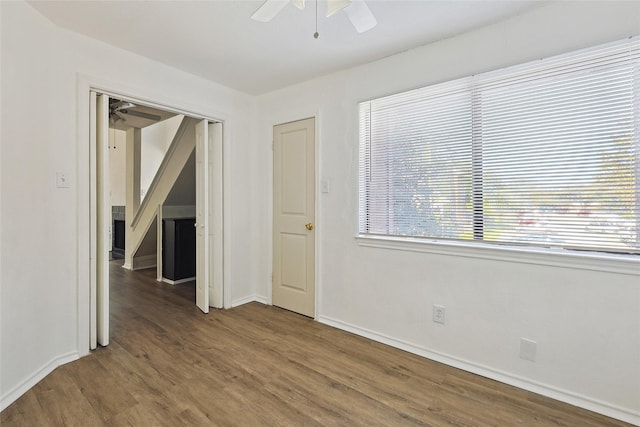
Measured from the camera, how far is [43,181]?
214 centimetres

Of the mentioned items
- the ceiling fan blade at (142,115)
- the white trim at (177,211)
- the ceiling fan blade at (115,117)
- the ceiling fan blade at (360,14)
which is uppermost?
the ceiling fan blade at (142,115)

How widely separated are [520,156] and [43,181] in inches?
126

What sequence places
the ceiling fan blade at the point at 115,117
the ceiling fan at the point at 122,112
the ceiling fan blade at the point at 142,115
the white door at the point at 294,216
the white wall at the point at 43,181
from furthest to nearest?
the ceiling fan blade at the point at 142,115
the ceiling fan blade at the point at 115,117
the ceiling fan at the point at 122,112
the white door at the point at 294,216
the white wall at the point at 43,181

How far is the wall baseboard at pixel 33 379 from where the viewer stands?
183 centimetres

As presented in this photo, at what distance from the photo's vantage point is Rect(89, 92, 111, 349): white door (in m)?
2.47

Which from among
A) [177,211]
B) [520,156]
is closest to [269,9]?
[520,156]

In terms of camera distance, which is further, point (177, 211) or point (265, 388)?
point (177, 211)

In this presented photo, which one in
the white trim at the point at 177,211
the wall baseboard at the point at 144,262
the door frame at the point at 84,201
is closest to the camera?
the door frame at the point at 84,201

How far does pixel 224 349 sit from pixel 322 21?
8.40 ft

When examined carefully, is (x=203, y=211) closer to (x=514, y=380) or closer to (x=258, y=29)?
(x=258, y=29)

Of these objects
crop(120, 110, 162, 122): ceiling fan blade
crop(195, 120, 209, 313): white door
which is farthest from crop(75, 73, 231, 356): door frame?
crop(120, 110, 162, 122): ceiling fan blade

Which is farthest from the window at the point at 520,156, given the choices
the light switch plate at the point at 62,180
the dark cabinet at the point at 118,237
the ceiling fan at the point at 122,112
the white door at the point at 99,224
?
the dark cabinet at the point at 118,237

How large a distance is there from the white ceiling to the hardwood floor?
2.42 metres

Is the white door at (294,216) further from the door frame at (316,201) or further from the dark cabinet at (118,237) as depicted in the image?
the dark cabinet at (118,237)
